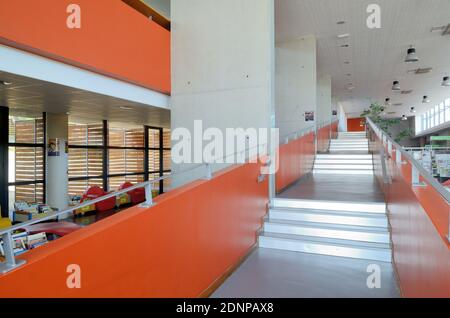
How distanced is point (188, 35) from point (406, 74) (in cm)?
1199

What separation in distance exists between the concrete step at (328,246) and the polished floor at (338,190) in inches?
42.3

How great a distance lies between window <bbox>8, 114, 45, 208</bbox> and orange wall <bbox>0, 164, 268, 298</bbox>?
21.9 feet

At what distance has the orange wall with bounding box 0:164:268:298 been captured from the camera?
1.89 m

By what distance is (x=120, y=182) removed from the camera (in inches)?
465

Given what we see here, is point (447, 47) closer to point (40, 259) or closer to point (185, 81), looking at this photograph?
point (185, 81)

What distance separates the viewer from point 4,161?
7.46 meters

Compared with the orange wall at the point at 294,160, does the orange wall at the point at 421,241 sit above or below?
below

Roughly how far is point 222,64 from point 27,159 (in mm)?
6122

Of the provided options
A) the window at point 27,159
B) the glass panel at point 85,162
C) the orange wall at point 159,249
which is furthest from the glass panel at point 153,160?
the orange wall at point 159,249

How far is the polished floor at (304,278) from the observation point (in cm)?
317

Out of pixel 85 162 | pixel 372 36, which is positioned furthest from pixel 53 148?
pixel 372 36

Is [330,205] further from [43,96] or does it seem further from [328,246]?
[43,96]

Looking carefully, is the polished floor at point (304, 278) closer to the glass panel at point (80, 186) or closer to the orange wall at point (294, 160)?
the orange wall at point (294, 160)

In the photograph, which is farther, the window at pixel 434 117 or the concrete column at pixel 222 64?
the window at pixel 434 117
